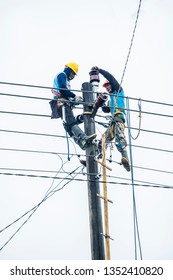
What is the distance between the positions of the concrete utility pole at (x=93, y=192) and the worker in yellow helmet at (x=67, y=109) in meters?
0.16

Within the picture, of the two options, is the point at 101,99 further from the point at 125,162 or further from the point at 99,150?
the point at 125,162

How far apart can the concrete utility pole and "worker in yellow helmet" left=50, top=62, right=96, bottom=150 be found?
162mm

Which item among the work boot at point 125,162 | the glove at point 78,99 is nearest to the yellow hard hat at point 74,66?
the glove at point 78,99

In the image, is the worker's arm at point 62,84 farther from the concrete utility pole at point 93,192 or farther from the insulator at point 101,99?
the insulator at point 101,99

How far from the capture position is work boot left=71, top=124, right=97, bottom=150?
744cm

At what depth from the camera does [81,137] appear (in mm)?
A: 7680

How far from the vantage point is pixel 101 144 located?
24.8ft

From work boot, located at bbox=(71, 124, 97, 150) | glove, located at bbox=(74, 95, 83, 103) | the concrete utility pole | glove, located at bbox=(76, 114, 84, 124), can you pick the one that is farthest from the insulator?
glove, located at bbox=(76, 114, 84, 124)

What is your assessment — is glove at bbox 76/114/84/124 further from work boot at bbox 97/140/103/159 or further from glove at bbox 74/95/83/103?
work boot at bbox 97/140/103/159

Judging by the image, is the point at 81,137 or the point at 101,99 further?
the point at 81,137

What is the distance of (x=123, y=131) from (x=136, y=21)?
75.1 inches

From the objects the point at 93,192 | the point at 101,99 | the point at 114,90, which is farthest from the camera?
the point at 114,90

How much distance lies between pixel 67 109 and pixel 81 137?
908mm

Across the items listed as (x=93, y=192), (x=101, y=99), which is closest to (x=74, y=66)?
(x=101, y=99)
